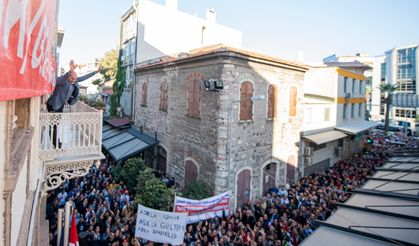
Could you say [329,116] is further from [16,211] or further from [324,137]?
[16,211]

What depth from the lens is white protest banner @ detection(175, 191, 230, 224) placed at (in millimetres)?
9625

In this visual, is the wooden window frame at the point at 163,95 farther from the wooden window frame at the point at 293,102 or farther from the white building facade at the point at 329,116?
the white building facade at the point at 329,116

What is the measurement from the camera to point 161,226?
830 cm

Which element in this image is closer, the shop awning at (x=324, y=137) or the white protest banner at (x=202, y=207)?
the white protest banner at (x=202, y=207)

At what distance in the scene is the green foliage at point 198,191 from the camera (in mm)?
12109

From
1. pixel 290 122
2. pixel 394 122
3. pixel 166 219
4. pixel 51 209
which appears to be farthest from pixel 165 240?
pixel 394 122

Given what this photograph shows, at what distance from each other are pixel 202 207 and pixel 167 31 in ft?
55.2

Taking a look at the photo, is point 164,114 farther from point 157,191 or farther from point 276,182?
point 276,182

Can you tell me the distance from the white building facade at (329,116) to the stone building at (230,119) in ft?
6.53

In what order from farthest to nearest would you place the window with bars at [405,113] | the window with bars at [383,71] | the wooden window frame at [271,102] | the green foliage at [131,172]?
the window with bars at [383,71] < the window with bars at [405,113] < the wooden window frame at [271,102] < the green foliage at [131,172]

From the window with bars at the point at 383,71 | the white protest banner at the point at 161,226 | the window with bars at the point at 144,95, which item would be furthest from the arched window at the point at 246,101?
the window with bars at the point at 383,71

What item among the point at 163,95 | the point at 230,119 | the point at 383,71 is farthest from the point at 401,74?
the point at 230,119

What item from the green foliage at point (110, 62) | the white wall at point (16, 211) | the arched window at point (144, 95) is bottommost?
Answer: the white wall at point (16, 211)

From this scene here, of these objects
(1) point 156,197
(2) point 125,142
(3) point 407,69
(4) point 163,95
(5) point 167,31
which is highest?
(3) point 407,69
